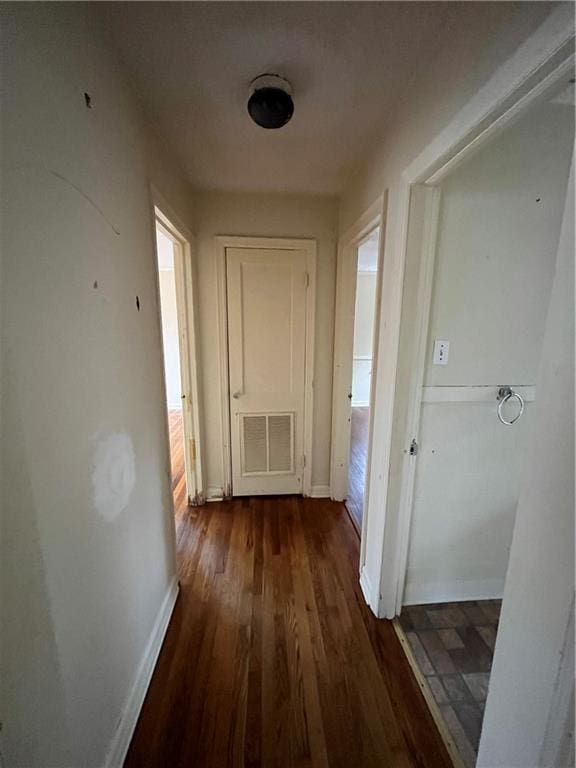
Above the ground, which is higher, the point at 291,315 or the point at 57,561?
the point at 291,315

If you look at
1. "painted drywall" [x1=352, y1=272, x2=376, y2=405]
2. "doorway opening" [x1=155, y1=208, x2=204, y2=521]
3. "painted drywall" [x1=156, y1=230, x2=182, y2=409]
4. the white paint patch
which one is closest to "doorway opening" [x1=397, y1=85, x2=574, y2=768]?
the white paint patch

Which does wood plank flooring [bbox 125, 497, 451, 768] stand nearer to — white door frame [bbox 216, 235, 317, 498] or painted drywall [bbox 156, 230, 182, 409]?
white door frame [bbox 216, 235, 317, 498]

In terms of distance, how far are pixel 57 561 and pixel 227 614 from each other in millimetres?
1152

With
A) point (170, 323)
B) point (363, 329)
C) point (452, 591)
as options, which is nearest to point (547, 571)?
point (452, 591)

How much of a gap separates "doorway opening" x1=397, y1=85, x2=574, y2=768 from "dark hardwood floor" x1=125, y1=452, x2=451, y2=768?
0.18 meters

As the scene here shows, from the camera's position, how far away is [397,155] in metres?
1.30

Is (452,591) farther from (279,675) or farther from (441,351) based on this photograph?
(441,351)

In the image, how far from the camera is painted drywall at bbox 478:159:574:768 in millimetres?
534

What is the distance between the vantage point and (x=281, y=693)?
48.4 inches

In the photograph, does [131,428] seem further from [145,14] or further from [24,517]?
[145,14]

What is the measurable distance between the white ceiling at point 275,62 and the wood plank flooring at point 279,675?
233cm

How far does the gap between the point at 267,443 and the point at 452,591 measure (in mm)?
1517

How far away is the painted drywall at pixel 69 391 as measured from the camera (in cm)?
62

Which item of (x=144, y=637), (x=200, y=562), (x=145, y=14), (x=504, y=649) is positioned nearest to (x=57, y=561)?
(x=144, y=637)
